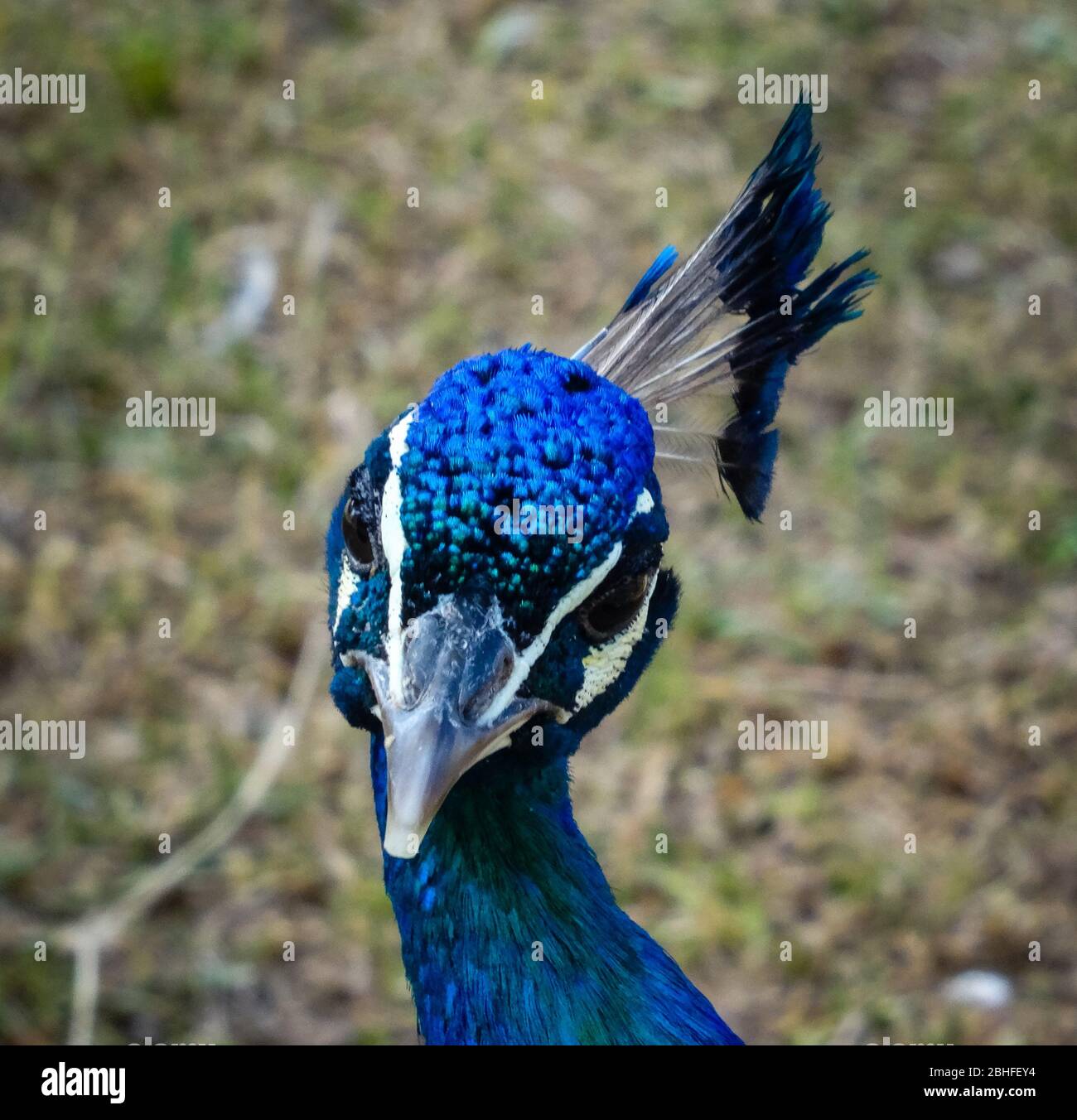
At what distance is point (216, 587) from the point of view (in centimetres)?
293

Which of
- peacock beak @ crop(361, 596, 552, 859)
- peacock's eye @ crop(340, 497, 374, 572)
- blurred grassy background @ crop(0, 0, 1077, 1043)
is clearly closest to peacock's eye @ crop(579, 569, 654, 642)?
peacock beak @ crop(361, 596, 552, 859)

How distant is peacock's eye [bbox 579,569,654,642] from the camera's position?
4.52 feet

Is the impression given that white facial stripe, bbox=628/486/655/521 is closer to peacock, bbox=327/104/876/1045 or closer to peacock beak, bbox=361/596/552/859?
peacock, bbox=327/104/876/1045

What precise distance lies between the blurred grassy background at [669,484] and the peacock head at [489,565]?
123cm

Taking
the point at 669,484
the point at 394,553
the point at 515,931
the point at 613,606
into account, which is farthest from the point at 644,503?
the point at 669,484

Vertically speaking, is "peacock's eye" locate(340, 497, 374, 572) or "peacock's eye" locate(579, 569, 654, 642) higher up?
"peacock's eye" locate(340, 497, 374, 572)

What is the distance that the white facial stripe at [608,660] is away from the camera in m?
1.41

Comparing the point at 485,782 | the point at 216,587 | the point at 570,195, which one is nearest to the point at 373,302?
the point at 570,195

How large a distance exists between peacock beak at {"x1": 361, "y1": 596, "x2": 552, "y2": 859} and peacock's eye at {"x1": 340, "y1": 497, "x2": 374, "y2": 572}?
13cm

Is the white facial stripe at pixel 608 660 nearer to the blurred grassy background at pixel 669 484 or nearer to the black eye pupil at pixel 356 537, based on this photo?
the black eye pupil at pixel 356 537

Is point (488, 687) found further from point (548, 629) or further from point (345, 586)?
point (345, 586)

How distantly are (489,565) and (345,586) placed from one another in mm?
208

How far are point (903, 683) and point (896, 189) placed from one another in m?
1.37

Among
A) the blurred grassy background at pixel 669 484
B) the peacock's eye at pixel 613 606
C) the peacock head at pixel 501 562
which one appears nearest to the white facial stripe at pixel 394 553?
the peacock head at pixel 501 562
